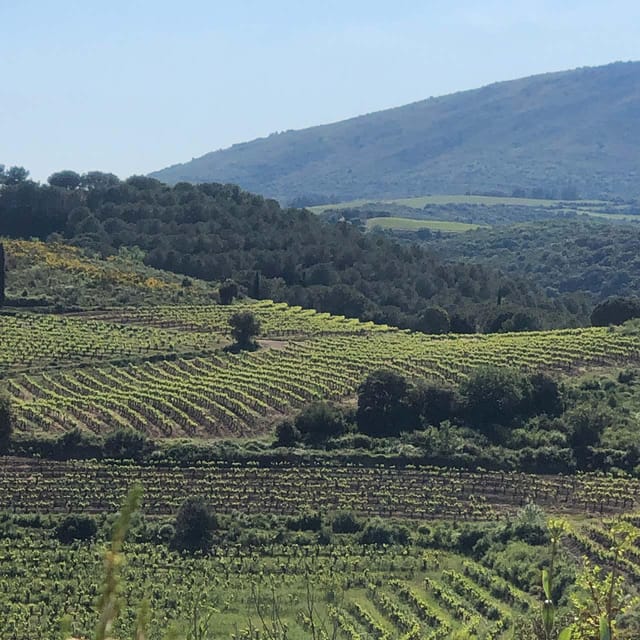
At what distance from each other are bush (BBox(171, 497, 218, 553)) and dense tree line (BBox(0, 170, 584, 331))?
1659 inches

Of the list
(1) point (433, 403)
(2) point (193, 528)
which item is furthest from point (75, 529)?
(1) point (433, 403)

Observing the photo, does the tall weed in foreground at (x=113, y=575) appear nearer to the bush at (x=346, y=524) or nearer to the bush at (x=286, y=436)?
the bush at (x=346, y=524)

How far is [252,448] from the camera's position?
4300cm

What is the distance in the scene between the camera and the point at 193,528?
34281mm

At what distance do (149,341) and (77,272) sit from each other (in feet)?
65.9

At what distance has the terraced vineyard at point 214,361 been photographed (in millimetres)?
46969

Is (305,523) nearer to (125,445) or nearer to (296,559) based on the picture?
(296,559)

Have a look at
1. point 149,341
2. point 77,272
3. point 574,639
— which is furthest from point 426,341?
point 574,639

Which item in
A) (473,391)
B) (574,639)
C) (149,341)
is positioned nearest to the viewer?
(574,639)

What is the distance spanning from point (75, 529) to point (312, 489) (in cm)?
820

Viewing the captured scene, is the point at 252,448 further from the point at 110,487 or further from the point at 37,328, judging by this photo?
the point at 37,328

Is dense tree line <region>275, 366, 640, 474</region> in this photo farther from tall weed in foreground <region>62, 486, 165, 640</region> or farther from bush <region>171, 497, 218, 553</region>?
tall weed in foreground <region>62, 486, 165, 640</region>

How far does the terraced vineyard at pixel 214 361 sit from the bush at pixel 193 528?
10584mm

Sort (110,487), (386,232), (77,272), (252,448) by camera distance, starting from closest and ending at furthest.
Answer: (110,487) → (252,448) → (77,272) → (386,232)
